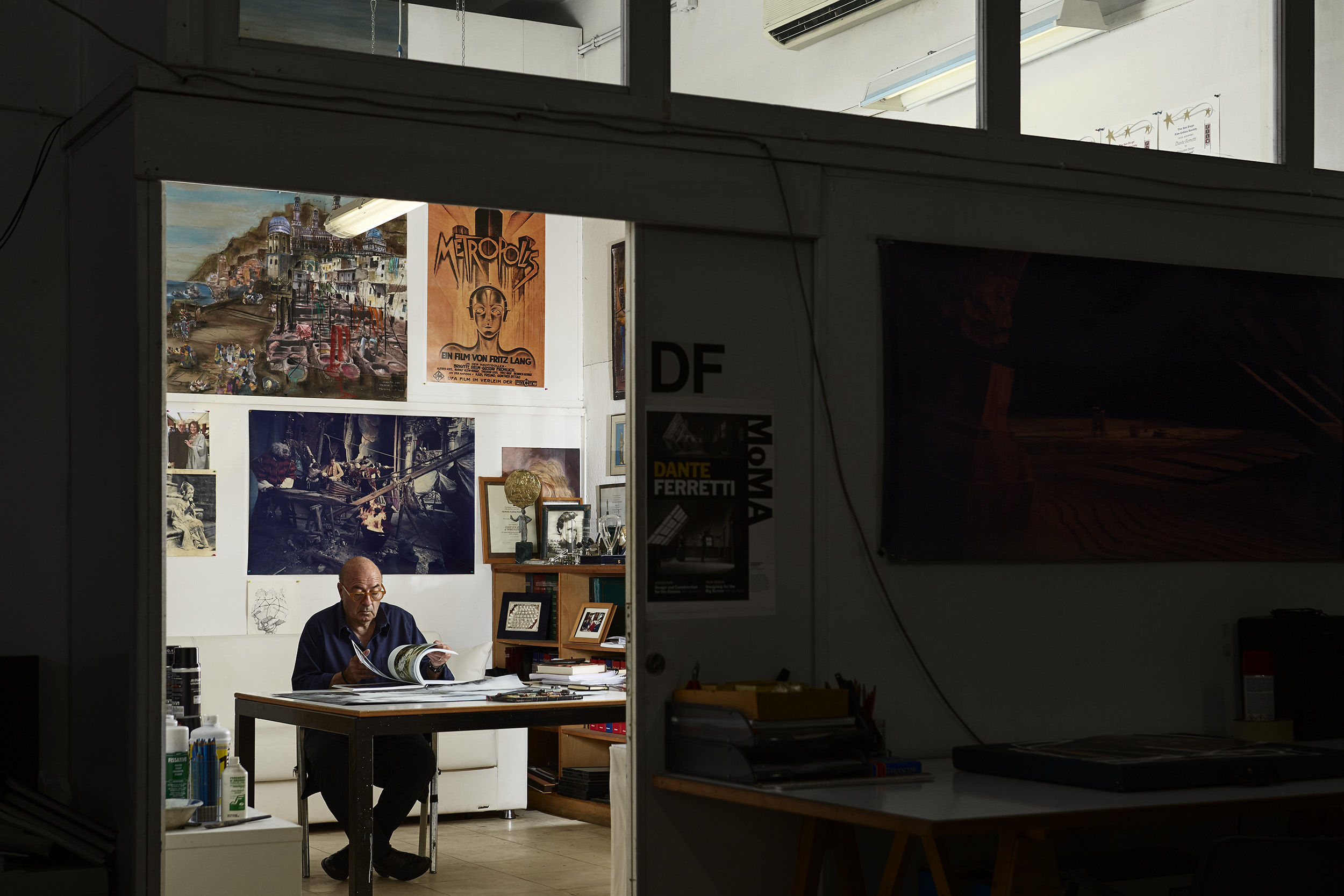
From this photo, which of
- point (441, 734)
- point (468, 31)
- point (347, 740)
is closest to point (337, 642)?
point (347, 740)

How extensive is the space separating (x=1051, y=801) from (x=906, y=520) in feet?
3.98

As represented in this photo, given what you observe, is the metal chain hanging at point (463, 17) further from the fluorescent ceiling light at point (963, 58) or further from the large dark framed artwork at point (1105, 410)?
the large dark framed artwork at point (1105, 410)

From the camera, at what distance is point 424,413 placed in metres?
9.02

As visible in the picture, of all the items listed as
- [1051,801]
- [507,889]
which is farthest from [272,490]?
[1051,801]

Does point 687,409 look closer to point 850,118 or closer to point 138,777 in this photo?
point 850,118

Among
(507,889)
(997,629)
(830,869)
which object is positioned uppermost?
(997,629)

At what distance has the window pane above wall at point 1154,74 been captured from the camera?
495 centimetres

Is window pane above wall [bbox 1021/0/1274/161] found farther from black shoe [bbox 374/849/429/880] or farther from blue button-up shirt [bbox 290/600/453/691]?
black shoe [bbox 374/849/429/880]

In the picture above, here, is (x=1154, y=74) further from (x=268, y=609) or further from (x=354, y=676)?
(x=268, y=609)

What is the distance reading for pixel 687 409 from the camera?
14.2ft

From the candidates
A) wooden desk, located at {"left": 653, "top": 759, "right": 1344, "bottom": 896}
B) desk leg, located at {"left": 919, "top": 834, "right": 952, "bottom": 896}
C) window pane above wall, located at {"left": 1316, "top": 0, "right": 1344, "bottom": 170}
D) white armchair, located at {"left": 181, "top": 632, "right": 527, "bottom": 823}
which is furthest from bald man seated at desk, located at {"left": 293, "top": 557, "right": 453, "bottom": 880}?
window pane above wall, located at {"left": 1316, "top": 0, "right": 1344, "bottom": 170}

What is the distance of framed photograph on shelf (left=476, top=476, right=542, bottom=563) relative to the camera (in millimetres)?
9164

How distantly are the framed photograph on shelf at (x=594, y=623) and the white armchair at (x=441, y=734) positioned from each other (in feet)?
1.76

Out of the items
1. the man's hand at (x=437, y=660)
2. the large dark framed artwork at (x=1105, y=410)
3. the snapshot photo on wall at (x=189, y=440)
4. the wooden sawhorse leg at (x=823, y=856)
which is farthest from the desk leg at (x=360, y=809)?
the snapshot photo on wall at (x=189, y=440)
